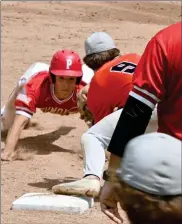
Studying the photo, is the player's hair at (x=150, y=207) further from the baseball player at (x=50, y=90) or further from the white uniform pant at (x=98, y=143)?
the baseball player at (x=50, y=90)

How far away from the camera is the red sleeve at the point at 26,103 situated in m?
6.88

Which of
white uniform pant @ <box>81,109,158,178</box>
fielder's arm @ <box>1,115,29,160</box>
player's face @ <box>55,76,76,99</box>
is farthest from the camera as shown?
player's face @ <box>55,76,76,99</box>

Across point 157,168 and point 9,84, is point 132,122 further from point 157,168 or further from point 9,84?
point 9,84

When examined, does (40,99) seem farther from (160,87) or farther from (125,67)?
(160,87)

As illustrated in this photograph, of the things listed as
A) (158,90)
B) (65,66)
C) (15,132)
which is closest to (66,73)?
(65,66)

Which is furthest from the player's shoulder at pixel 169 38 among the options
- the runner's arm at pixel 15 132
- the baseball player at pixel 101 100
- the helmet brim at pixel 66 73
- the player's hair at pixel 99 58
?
the runner's arm at pixel 15 132

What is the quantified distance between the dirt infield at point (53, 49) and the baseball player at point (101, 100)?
1.11ft

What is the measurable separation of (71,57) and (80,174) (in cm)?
115

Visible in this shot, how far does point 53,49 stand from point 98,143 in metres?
7.29

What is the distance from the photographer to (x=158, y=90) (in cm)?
324

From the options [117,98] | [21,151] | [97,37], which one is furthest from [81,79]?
[117,98]

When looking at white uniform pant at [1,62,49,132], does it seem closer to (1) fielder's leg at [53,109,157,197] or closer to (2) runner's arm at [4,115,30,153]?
(2) runner's arm at [4,115,30,153]

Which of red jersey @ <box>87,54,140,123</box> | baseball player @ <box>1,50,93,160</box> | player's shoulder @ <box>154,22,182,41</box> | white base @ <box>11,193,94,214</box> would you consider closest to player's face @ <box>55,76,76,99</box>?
baseball player @ <box>1,50,93,160</box>

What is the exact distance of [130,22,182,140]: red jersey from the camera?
3.16 meters
